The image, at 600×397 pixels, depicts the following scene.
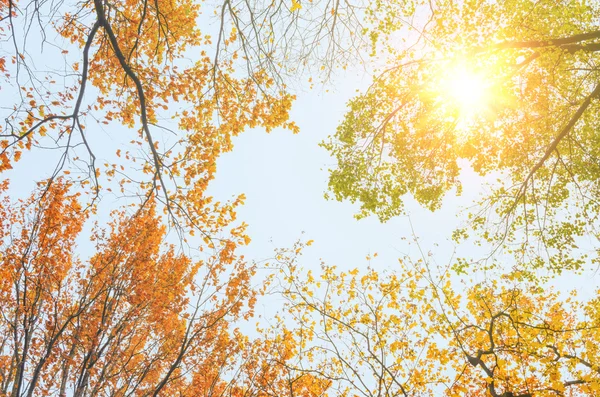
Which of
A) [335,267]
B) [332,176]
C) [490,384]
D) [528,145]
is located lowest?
[490,384]

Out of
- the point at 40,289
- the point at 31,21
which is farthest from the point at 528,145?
the point at 40,289

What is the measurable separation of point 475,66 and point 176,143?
672 cm

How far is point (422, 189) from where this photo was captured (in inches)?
394

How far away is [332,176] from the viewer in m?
9.54

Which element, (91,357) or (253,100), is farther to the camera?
(91,357)

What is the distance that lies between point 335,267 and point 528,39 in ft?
21.4

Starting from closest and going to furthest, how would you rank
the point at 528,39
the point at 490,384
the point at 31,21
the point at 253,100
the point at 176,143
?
the point at 31,21 < the point at 176,143 < the point at 490,384 < the point at 253,100 < the point at 528,39

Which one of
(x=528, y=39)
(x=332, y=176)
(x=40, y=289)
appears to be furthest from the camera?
(x=332, y=176)

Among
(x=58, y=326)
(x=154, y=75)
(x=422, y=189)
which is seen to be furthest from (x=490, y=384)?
(x=58, y=326)

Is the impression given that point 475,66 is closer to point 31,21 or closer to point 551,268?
point 551,268

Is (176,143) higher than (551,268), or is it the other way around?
(551,268)

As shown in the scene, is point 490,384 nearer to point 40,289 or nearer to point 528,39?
point 528,39

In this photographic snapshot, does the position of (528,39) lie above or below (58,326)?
above

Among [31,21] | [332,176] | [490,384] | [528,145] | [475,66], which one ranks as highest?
[475,66]
